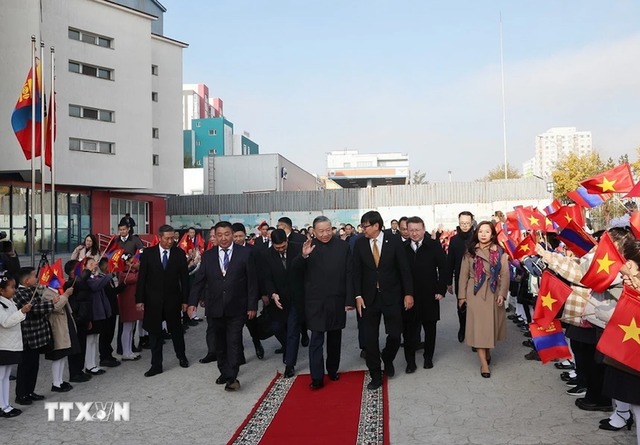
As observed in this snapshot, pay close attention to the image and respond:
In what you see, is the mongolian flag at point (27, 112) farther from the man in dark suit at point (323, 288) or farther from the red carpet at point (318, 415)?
the red carpet at point (318, 415)

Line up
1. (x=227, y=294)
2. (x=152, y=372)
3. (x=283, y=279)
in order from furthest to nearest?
(x=283, y=279) < (x=152, y=372) < (x=227, y=294)

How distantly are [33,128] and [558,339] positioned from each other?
480 inches

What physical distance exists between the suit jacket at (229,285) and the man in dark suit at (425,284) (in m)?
2.14

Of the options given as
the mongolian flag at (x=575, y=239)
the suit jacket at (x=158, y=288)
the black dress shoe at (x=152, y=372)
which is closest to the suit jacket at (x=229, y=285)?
the suit jacket at (x=158, y=288)

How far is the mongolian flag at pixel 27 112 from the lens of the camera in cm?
1272

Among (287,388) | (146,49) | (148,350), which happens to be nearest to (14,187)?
(146,49)

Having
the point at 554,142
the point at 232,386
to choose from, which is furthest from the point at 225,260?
the point at 554,142

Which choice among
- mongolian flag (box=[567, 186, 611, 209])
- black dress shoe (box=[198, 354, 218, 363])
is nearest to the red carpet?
black dress shoe (box=[198, 354, 218, 363])

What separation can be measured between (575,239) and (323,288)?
2820 millimetres

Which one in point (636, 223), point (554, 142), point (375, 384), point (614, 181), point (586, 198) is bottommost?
point (375, 384)

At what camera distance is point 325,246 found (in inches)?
250

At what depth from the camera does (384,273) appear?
6312mm

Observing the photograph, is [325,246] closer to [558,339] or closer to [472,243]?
[472,243]

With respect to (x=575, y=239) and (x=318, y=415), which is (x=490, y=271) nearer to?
(x=575, y=239)
